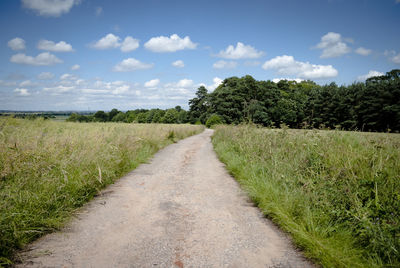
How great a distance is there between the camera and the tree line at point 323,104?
36.2 meters

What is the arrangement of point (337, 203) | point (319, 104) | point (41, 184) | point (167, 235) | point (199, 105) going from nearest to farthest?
point (167, 235) < point (337, 203) < point (41, 184) < point (319, 104) < point (199, 105)

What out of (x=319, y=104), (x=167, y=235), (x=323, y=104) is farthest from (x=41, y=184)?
(x=319, y=104)

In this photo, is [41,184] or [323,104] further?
[323,104]

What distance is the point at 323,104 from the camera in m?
46.8

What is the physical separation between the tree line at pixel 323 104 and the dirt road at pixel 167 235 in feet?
101

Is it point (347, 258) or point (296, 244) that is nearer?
point (347, 258)

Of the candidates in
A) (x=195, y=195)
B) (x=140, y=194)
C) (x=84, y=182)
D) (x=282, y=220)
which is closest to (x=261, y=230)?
(x=282, y=220)

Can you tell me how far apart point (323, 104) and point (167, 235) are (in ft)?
178

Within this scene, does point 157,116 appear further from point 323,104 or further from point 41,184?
point 41,184

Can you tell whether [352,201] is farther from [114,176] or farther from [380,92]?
[380,92]

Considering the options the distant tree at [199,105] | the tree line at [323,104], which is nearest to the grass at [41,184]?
the tree line at [323,104]

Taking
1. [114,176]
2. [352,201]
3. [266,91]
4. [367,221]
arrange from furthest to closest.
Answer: [266,91], [114,176], [352,201], [367,221]

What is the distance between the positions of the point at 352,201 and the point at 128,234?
3.65 metres

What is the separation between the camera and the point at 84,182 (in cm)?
445
